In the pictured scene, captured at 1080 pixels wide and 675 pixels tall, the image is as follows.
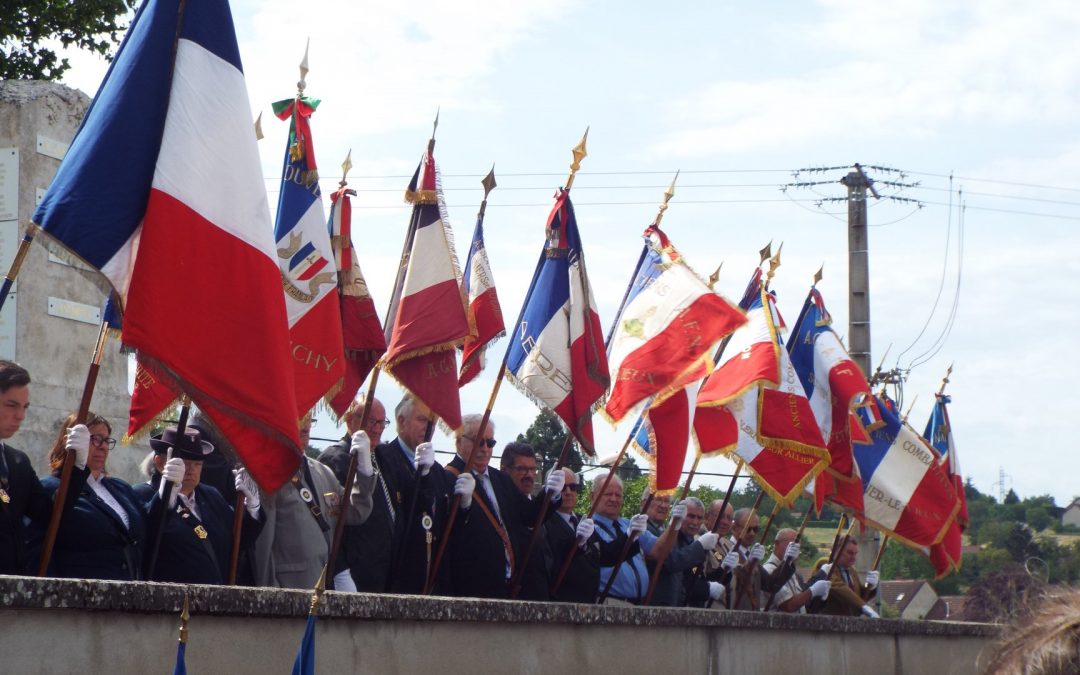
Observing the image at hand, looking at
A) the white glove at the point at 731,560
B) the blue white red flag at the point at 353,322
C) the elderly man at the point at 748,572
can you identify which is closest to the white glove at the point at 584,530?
the blue white red flag at the point at 353,322

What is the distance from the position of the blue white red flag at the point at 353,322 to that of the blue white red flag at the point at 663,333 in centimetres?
200

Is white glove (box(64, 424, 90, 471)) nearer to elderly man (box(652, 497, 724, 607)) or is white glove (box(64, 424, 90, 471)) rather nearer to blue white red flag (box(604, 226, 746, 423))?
blue white red flag (box(604, 226, 746, 423))

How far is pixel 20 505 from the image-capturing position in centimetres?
588

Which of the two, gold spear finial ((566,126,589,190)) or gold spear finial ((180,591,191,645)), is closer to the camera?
gold spear finial ((180,591,191,645))

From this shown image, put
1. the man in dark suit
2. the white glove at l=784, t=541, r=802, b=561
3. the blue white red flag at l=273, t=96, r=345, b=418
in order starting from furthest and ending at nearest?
the white glove at l=784, t=541, r=802, b=561 < the blue white red flag at l=273, t=96, r=345, b=418 < the man in dark suit

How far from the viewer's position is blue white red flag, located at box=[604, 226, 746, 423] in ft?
33.0

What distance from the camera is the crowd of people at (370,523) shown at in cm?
620

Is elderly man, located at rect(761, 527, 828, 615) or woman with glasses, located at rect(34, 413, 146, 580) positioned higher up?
woman with glasses, located at rect(34, 413, 146, 580)

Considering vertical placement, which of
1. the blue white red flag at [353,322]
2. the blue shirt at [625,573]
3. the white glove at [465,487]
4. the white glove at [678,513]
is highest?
the blue white red flag at [353,322]

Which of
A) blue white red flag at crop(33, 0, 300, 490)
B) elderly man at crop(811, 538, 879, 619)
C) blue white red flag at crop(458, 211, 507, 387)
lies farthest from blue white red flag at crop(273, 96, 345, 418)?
elderly man at crop(811, 538, 879, 619)

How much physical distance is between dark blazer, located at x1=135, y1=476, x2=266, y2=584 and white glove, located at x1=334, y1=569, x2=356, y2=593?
0.72 meters

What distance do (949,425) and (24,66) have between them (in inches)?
404

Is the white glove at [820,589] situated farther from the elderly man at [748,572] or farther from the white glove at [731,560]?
the white glove at [731,560]

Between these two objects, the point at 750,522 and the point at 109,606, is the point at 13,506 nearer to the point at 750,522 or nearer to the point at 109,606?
the point at 109,606
